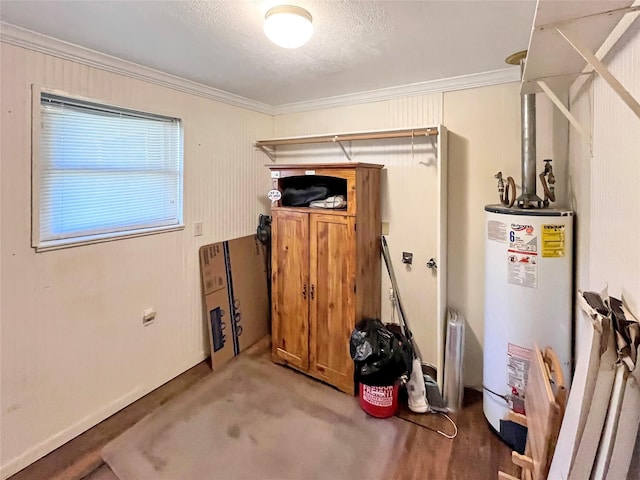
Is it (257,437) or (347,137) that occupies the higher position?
(347,137)

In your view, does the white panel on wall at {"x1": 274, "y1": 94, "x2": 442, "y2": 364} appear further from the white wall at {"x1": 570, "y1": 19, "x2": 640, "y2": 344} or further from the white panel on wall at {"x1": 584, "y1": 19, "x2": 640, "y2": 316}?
the white panel on wall at {"x1": 584, "y1": 19, "x2": 640, "y2": 316}

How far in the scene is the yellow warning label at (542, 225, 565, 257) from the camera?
6.34ft

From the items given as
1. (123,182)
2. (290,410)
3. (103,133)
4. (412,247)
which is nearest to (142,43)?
(103,133)

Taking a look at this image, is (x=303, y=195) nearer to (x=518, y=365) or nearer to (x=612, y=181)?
(x=518, y=365)

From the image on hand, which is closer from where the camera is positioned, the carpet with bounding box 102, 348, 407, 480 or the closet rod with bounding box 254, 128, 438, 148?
the carpet with bounding box 102, 348, 407, 480

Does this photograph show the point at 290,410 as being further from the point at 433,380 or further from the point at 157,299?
the point at 157,299

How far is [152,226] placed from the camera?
2.75 m

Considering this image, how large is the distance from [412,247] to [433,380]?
3.44 feet

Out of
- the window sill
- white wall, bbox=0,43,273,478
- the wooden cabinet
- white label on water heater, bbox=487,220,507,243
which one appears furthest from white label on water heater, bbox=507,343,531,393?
the window sill

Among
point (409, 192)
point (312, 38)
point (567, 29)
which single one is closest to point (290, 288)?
point (409, 192)

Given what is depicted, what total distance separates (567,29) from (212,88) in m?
2.62

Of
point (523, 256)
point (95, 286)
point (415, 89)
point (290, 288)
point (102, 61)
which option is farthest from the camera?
point (290, 288)

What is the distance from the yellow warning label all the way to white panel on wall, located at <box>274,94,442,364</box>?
973mm

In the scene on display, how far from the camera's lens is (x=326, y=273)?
2.80m
